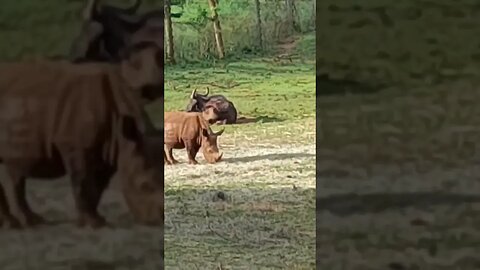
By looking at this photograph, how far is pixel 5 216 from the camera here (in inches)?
34.4

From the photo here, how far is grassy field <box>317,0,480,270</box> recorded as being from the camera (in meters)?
0.89

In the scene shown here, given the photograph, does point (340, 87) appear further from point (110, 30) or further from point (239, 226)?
point (239, 226)

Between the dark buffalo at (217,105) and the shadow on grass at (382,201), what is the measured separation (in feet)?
2.18

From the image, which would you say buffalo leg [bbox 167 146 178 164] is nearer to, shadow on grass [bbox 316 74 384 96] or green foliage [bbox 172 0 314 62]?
green foliage [bbox 172 0 314 62]

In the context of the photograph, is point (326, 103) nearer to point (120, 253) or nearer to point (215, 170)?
point (120, 253)

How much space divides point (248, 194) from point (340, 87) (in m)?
0.41

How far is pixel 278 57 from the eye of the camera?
1.77 m

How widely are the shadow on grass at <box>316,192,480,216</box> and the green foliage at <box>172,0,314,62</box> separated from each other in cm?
40

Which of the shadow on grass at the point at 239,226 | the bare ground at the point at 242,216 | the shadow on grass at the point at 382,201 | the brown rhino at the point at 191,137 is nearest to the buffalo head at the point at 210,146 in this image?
the brown rhino at the point at 191,137

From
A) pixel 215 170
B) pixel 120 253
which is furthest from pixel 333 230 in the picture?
pixel 215 170

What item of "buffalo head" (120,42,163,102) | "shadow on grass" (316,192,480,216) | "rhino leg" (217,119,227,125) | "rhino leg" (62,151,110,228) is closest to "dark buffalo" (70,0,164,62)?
"buffalo head" (120,42,163,102)

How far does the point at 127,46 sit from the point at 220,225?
48 cm

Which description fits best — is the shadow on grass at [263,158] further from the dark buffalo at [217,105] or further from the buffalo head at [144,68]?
the buffalo head at [144,68]

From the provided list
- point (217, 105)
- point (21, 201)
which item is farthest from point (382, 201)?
point (217, 105)
